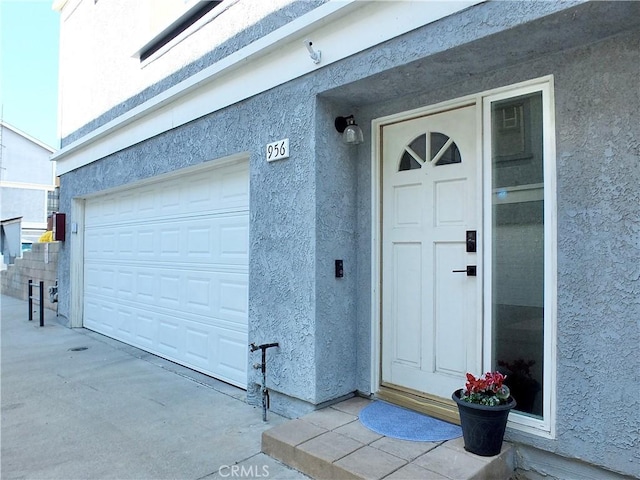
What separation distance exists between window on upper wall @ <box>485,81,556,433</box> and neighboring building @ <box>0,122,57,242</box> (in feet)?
81.2

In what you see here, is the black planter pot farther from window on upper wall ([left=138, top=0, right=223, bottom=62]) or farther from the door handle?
window on upper wall ([left=138, top=0, right=223, bottom=62])

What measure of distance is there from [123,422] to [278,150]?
9.05ft

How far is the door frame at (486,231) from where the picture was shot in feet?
9.25

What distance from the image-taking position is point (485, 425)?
2738mm

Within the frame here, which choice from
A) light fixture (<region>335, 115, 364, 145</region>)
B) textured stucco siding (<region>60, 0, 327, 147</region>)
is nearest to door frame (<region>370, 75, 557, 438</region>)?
light fixture (<region>335, 115, 364, 145</region>)

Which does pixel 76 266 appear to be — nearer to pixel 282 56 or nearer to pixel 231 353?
pixel 231 353

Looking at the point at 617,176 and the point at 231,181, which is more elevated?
the point at 231,181

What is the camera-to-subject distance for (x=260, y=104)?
419cm

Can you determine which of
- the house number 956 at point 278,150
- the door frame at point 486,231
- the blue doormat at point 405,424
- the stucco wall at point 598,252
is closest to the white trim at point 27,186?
the house number 956 at point 278,150

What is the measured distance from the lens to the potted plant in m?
2.71

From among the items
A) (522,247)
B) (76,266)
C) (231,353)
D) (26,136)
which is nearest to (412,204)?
(522,247)

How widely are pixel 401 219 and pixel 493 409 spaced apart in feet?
5.38

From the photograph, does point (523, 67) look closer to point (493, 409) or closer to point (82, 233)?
point (493, 409)

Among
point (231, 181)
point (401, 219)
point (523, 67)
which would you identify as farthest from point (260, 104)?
point (523, 67)
